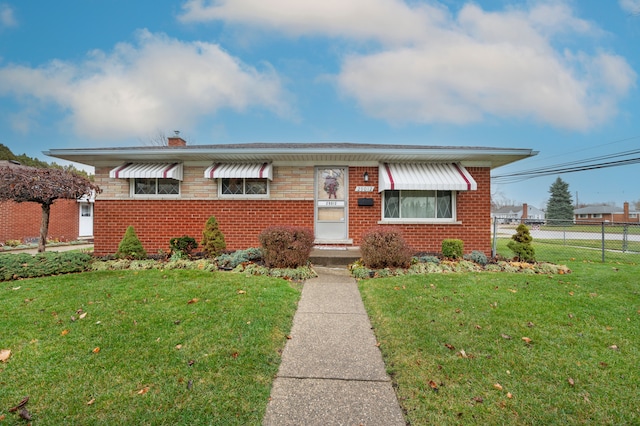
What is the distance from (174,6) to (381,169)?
9.61 metres

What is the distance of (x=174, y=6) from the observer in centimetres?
1059

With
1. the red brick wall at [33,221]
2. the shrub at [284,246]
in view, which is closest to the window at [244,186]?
the shrub at [284,246]

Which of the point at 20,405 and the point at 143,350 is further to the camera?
the point at 143,350

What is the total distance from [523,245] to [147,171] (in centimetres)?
1101

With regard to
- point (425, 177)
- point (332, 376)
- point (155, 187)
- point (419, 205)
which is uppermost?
point (425, 177)

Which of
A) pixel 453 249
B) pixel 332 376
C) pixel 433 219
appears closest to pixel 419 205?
pixel 433 219

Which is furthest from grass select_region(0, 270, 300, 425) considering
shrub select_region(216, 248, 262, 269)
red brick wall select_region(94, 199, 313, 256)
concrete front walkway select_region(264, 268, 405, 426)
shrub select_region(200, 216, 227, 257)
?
red brick wall select_region(94, 199, 313, 256)

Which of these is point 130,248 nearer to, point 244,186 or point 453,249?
point 244,186

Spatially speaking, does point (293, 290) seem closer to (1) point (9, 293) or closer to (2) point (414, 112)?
(1) point (9, 293)

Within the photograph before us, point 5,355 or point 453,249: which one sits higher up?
point 453,249

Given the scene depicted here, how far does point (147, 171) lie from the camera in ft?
28.9

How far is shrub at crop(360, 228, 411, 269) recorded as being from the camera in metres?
6.77

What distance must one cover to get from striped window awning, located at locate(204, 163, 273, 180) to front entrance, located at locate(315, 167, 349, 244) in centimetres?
163

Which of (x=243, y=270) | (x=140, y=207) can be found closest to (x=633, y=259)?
(x=243, y=270)
